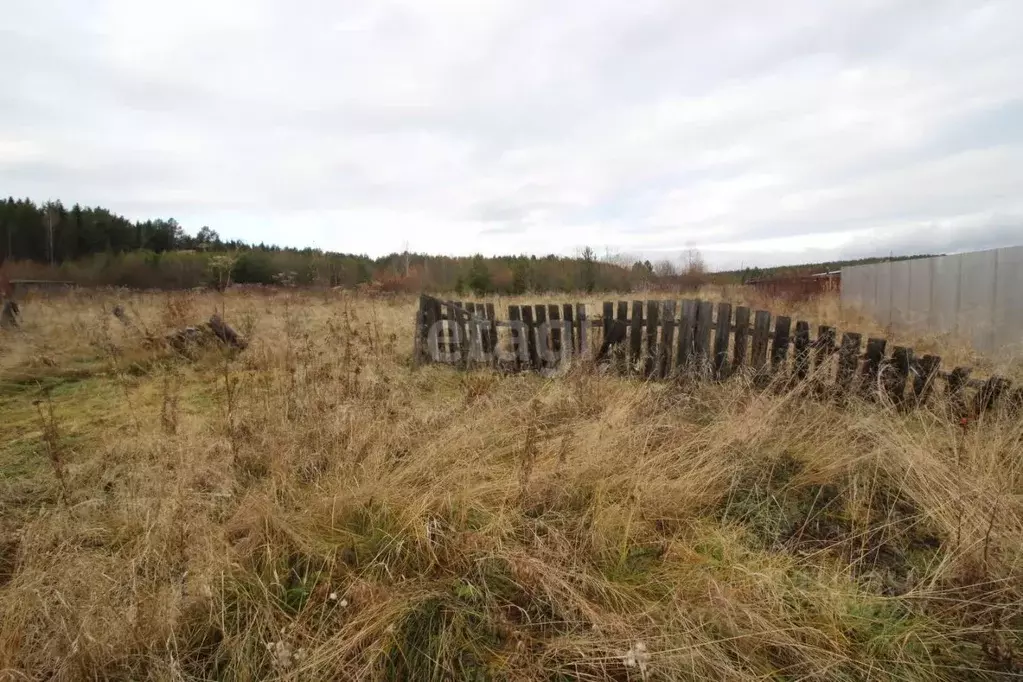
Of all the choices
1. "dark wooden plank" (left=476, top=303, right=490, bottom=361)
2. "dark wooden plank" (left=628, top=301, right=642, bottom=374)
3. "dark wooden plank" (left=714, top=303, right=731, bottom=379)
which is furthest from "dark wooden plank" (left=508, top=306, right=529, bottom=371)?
"dark wooden plank" (left=714, top=303, right=731, bottom=379)

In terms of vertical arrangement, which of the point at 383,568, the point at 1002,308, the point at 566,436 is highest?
the point at 1002,308

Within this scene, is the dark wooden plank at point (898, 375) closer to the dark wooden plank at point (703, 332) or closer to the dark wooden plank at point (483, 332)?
the dark wooden plank at point (703, 332)

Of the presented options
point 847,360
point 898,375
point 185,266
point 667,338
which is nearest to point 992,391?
point 898,375

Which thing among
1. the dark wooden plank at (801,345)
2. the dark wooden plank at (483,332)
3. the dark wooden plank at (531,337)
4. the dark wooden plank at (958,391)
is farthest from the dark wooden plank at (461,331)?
the dark wooden plank at (958,391)

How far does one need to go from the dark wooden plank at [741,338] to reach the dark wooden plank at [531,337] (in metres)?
2.54

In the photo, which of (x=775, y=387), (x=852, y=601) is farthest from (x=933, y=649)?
(x=775, y=387)

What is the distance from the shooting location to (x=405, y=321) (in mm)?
11430

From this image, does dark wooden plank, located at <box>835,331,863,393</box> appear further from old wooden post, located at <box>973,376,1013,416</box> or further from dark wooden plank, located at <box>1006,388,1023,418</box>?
dark wooden plank, located at <box>1006,388,1023,418</box>

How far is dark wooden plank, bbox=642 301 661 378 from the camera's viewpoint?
264 inches

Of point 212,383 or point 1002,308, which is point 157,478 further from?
point 1002,308

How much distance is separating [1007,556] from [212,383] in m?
7.16

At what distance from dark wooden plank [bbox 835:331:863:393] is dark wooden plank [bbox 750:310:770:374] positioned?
0.87 meters

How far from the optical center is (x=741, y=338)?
6172 mm

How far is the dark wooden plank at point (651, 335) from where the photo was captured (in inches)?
264
